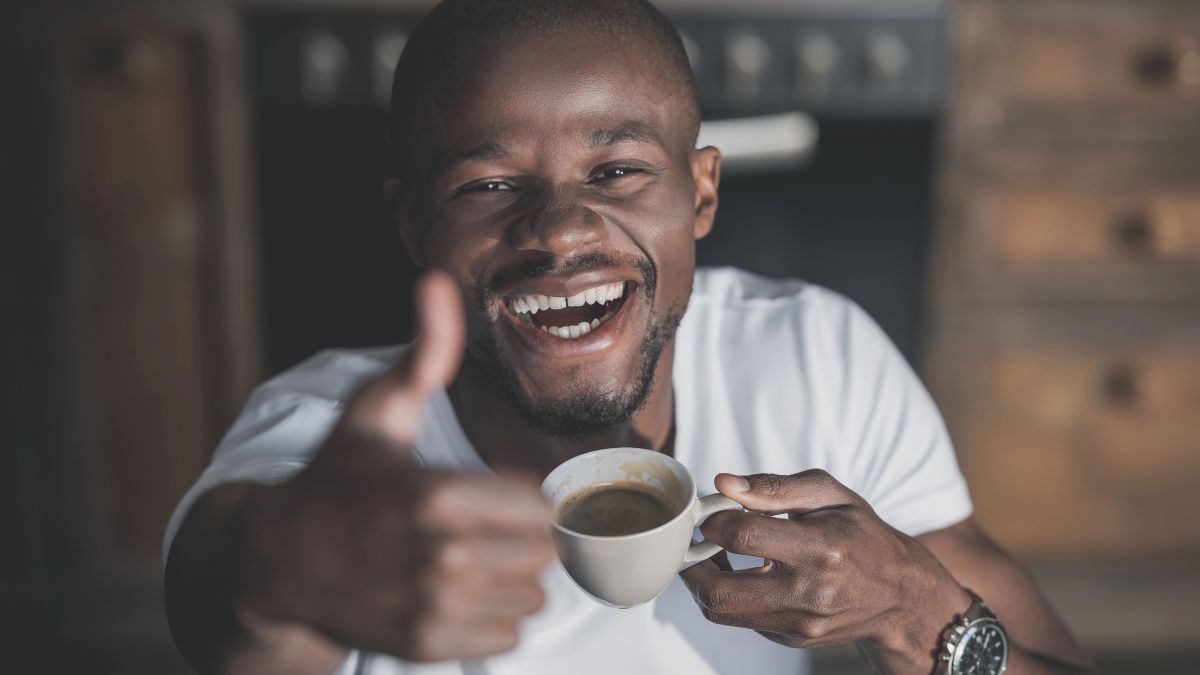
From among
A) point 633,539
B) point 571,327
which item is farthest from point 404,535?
point 571,327

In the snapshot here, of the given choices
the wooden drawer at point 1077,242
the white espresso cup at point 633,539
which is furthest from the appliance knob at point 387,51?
the white espresso cup at point 633,539

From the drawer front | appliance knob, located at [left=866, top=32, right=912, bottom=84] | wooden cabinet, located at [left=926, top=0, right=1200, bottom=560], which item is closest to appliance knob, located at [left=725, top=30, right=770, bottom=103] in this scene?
appliance knob, located at [left=866, top=32, right=912, bottom=84]

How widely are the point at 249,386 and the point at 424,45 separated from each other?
3.45 ft

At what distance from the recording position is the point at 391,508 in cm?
53

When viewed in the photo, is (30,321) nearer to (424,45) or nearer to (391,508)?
(424,45)

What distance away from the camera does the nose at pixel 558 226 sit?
2.73ft

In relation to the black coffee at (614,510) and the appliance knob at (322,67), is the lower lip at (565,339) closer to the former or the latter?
the black coffee at (614,510)

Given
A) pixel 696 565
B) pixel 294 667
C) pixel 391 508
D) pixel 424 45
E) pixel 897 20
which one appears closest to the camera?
→ pixel 391 508

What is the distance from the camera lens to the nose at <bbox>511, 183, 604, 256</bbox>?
0.83 m

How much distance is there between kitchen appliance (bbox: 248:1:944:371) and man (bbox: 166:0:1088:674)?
62cm

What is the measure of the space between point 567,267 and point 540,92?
0.14m

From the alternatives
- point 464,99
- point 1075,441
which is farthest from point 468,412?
point 1075,441

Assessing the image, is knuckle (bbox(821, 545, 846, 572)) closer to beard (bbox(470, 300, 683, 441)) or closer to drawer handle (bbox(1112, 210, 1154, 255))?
beard (bbox(470, 300, 683, 441))

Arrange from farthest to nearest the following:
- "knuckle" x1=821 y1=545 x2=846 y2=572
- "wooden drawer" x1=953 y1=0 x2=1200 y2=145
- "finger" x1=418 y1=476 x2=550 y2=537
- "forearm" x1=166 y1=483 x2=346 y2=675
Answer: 1. "wooden drawer" x1=953 y1=0 x2=1200 y2=145
2. "knuckle" x1=821 y1=545 x2=846 y2=572
3. "forearm" x1=166 y1=483 x2=346 y2=675
4. "finger" x1=418 y1=476 x2=550 y2=537
